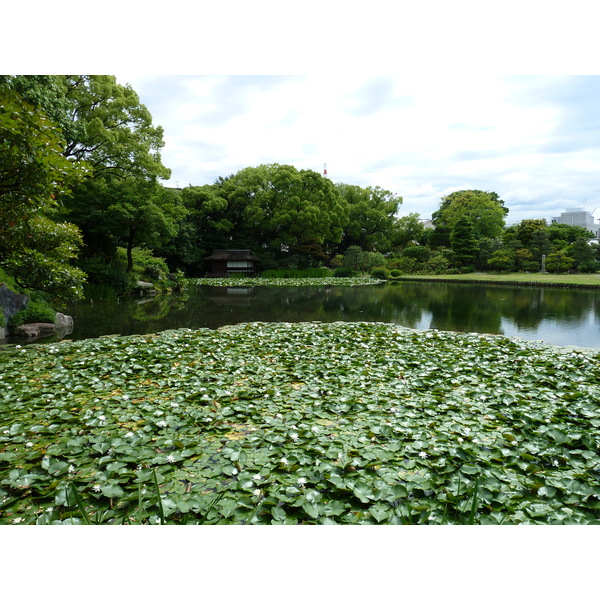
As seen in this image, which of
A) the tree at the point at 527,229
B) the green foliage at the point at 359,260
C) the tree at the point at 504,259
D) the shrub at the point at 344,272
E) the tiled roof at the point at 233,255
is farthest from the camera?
the green foliage at the point at 359,260

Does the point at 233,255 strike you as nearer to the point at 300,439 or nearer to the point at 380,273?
the point at 380,273

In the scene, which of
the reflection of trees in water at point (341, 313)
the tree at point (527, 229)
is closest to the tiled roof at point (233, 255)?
the reflection of trees in water at point (341, 313)

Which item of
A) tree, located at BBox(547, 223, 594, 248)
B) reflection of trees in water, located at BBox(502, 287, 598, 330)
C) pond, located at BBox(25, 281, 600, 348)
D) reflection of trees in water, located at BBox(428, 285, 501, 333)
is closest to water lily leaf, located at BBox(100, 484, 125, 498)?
pond, located at BBox(25, 281, 600, 348)

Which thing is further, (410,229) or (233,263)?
(410,229)

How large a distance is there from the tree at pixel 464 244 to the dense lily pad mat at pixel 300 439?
25.6 metres

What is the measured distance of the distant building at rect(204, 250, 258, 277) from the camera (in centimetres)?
2862

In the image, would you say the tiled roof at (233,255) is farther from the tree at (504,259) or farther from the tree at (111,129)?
the tree at (504,259)

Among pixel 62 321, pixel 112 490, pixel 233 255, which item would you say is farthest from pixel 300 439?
pixel 233 255

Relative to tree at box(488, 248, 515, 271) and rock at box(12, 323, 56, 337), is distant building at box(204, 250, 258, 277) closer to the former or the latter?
tree at box(488, 248, 515, 271)

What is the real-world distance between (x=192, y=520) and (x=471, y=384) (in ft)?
9.56

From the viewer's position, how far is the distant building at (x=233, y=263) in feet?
93.9

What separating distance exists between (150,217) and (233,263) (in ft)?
47.5

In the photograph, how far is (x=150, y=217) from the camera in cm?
1436

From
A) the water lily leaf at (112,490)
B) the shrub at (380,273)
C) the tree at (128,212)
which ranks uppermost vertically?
the tree at (128,212)
